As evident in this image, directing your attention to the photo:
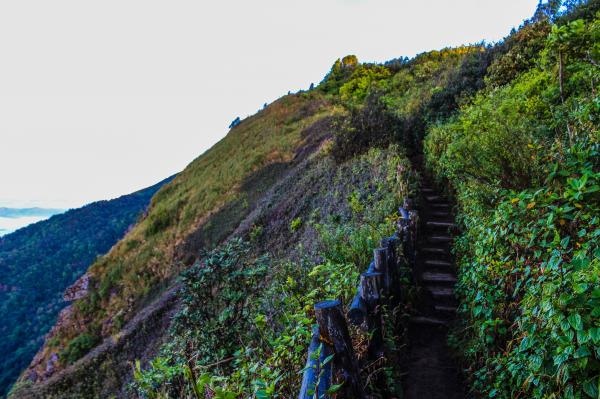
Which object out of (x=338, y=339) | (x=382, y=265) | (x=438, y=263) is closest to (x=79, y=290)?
(x=438, y=263)

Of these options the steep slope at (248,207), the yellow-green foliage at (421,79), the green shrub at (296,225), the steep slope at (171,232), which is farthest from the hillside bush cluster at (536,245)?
the steep slope at (171,232)

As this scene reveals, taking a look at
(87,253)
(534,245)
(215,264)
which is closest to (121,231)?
(87,253)

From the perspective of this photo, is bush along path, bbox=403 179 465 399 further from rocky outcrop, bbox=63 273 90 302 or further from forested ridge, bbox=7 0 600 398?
rocky outcrop, bbox=63 273 90 302

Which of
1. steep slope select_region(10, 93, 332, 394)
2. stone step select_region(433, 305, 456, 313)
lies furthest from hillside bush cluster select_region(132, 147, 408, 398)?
steep slope select_region(10, 93, 332, 394)

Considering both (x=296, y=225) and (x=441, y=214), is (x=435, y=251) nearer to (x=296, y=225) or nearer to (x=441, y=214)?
(x=441, y=214)

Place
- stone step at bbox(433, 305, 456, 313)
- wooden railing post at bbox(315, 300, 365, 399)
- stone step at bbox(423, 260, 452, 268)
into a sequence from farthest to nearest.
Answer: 1. stone step at bbox(423, 260, 452, 268)
2. stone step at bbox(433, 305, 456, 313)
3. wooden railing post at bbox(315, 300, 365, 399)

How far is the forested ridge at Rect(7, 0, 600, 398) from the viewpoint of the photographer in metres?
2.87

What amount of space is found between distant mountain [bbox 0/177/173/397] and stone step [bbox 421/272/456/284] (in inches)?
1406

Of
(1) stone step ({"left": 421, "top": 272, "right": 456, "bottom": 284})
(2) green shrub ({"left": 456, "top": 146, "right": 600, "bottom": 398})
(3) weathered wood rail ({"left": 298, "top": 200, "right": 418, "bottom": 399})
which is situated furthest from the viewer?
(1) stone step ({"left": 421, "top": 272, "right": 456, "bottom": 284})

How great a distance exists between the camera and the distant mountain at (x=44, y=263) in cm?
4119

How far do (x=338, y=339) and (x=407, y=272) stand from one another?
386 centimetres

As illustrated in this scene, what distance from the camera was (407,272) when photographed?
20.0 ft

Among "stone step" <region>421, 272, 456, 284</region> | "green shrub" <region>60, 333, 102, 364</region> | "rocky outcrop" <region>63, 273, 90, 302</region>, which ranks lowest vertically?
"green shrub" <region>60, 333, 102, 364</region>

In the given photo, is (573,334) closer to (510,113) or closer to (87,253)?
(510,113)
